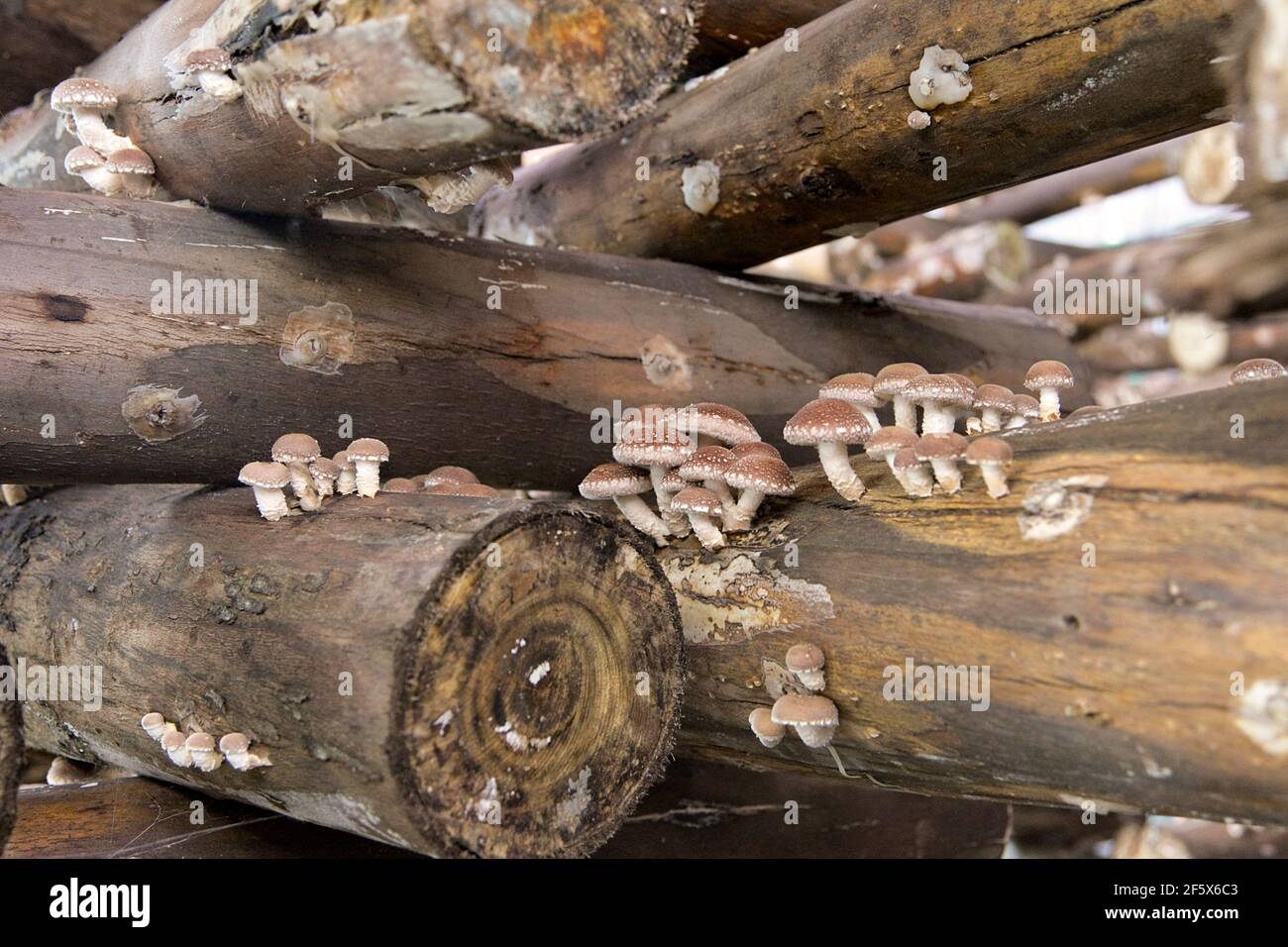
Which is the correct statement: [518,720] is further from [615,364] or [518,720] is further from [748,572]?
[615,364]

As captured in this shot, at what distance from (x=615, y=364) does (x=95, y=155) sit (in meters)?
1.89

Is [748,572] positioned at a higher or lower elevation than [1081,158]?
lower

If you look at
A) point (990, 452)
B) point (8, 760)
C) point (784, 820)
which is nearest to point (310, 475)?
point (8, 760)

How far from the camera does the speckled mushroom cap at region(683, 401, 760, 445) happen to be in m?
2.96

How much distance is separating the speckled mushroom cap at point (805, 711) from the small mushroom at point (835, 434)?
57 centimetres

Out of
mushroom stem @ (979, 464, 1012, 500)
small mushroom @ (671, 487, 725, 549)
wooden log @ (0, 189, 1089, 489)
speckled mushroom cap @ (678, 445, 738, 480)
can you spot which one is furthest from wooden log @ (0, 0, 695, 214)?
mushroom stem @ (979, 464, 1012, 500)

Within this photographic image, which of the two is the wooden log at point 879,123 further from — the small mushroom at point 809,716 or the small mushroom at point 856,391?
the small mushroom at point 809,716

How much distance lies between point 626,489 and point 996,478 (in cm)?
105

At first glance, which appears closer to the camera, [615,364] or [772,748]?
[772,748]

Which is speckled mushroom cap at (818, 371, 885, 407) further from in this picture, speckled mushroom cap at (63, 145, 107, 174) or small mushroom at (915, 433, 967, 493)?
speckled mushroom cap at (63, 145, 107, 174)

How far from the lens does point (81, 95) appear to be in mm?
3207

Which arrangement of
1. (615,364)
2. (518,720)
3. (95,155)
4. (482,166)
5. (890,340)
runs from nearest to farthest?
1. (518,720)
2. (482,166)
3. (95,155)
4. (615,364)
5. (890,340)

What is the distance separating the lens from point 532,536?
2.36m
